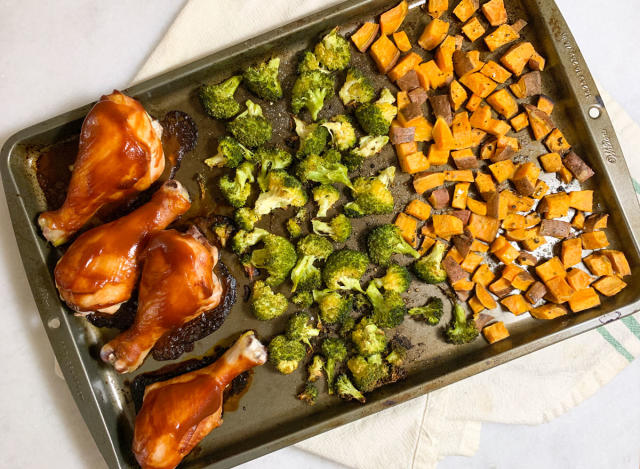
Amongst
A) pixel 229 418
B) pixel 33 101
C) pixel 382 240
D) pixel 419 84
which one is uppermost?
pixel 33 101

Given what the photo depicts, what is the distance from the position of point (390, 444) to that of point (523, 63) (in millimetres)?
2579

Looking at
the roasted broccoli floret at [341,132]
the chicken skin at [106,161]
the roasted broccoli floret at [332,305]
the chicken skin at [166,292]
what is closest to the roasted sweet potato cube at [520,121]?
the roasted broccoli floret at [341,132]

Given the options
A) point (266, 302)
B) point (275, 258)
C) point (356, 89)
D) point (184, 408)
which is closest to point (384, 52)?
point (356, 89)

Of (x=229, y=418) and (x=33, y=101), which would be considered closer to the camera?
(x=229, y=418)

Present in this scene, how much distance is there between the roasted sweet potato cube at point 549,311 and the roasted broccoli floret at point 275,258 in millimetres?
1575

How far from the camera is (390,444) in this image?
124 inches

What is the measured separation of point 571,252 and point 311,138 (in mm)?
1772

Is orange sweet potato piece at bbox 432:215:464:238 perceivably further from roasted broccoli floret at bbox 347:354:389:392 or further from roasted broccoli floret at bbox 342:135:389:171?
roasted broccoli floret at bbox 347:354:389:392

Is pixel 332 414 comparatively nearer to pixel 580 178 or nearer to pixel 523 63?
pixel 580 178

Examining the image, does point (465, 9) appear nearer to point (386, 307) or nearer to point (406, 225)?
point (406, 225)

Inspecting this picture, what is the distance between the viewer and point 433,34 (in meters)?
2.95

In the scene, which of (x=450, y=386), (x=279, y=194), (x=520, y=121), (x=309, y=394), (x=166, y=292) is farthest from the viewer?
(x=450, y=386)

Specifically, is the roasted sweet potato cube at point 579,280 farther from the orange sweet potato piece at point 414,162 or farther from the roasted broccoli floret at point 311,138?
the roasted broccoli floret at point 311,138

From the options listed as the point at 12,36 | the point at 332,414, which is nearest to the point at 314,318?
the point at 332,414
